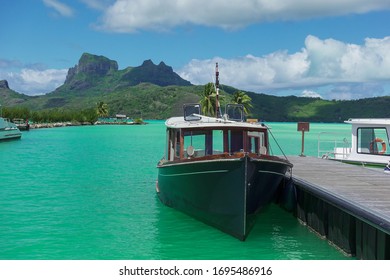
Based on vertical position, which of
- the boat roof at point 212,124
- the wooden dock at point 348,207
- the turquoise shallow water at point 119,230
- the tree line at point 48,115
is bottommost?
the turquoise shallow water at point 119,230

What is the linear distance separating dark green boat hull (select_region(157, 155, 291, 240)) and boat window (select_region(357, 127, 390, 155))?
35.5 feet

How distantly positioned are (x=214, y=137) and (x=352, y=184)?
5196 millimetres

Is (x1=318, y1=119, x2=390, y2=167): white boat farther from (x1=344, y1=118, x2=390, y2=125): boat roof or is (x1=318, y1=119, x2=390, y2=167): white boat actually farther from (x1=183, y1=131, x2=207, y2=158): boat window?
(x1=183, y1=131, x2=207, y2=158): boat window

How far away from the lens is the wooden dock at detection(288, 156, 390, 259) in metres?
Result: 11.5

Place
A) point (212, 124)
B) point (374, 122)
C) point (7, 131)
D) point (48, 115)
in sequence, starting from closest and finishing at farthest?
point (212, 124) → point (374, 122) → point (7, 131) → point (48, 115)

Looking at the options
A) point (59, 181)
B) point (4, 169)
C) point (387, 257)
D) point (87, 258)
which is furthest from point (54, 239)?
point (4, 169)

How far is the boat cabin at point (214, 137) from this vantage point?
16484mm

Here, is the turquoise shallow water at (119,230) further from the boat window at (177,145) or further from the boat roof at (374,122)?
the boat roof at (374,122)

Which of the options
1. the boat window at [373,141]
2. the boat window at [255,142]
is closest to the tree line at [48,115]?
the boat window at [373,141]

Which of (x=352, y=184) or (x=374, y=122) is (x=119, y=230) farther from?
(x=374, y=122)

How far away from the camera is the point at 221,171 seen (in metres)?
14.3

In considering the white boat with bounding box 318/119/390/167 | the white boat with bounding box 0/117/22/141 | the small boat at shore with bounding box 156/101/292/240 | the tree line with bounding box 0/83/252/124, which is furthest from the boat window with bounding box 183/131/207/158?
the tree line with bounding box 0/83/252/124

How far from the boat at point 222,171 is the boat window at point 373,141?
9.14 m

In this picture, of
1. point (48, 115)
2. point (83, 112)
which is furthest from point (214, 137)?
point (83, 112)
